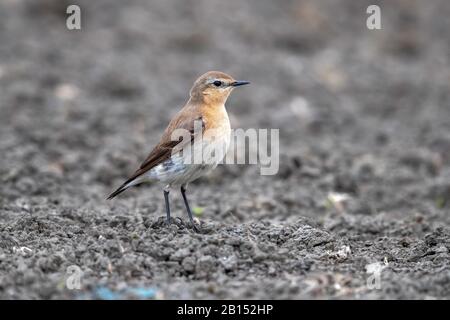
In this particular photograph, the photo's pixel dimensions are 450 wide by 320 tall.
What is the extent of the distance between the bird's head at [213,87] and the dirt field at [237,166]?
4.82 feet

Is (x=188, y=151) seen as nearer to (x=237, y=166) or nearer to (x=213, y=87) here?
(x=213, y=87)

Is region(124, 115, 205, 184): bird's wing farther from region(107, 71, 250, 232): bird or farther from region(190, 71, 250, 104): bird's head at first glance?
region(190, 71, 250, 104): bird's head

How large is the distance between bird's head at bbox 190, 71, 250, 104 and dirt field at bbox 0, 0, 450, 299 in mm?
1470

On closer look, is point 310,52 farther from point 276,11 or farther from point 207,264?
point 207,264

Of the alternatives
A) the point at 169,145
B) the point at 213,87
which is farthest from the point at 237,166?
the point at 169,145

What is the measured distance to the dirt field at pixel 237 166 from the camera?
715cm

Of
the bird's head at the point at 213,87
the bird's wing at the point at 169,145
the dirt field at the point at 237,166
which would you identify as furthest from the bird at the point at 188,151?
the dirt field at the point at 237,166

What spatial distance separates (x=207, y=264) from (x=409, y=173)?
6.49 m

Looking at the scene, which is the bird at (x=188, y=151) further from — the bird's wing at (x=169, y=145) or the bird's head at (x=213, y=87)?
the bird's head at (x=213, y=87)

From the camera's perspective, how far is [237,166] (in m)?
12.9

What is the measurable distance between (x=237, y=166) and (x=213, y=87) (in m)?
3.71

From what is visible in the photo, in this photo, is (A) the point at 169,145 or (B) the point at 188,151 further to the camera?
(A) the point at 169,145

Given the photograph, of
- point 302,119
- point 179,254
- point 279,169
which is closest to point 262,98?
point 302,119

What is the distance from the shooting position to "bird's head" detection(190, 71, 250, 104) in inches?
363
